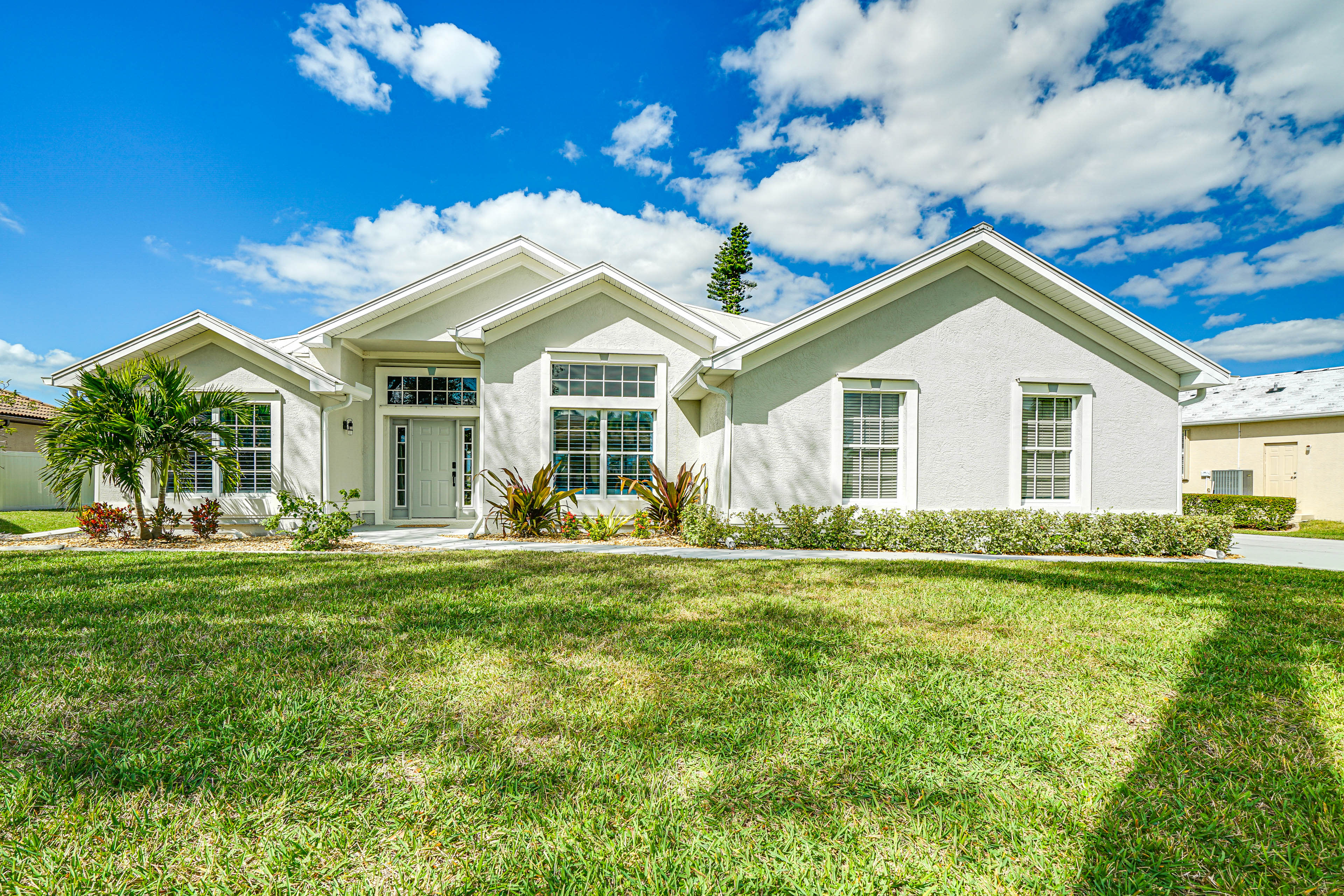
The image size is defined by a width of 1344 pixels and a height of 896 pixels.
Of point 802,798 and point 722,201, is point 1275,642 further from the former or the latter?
point 722,201

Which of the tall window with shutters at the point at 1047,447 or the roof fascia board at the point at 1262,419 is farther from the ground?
the roof fascia board at the point at 1262,419

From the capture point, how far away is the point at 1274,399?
1914 centimetres

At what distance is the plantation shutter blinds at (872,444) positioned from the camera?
10445 millimetres

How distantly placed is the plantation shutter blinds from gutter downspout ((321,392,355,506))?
31.3 ft

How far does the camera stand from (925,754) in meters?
2.66

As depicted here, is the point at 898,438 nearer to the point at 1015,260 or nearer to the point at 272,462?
the point at 1015,260

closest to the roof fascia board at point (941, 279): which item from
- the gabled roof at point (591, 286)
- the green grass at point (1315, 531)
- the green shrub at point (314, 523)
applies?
the gabled roof at point (591, 286)

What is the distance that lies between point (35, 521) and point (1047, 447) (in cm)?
2206

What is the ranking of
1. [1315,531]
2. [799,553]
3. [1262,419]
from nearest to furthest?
1. [799,553]
2. [1315,531]
3. [1262,419]

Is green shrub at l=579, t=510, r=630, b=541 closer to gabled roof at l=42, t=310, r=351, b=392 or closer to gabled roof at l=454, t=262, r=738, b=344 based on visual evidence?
gabled roof at l=454, t=262, r=738, b=344

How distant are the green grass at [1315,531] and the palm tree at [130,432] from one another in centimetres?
2305

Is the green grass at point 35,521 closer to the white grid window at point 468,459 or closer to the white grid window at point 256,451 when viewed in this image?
the white grid window at point 256,451

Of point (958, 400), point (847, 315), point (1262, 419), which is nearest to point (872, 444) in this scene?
point (958, 400)

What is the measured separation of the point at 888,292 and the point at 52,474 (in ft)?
47.5
